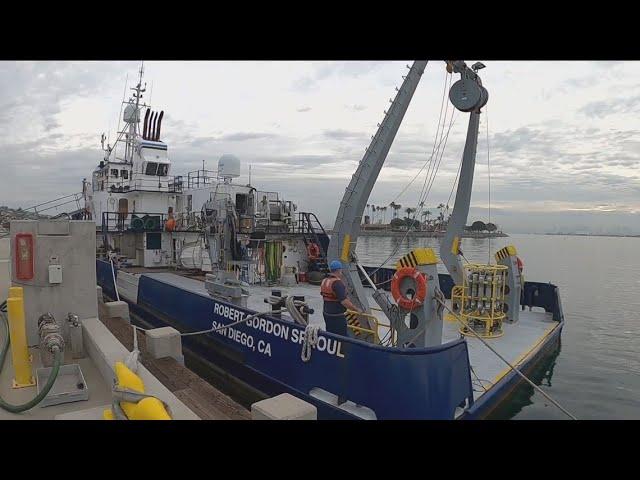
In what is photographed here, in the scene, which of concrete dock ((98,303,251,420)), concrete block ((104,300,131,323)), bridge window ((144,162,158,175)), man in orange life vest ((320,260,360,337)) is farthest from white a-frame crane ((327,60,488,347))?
bridge window ((144,162,158,175))

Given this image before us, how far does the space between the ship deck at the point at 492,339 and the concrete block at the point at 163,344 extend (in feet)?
9.65

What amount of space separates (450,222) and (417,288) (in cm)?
525

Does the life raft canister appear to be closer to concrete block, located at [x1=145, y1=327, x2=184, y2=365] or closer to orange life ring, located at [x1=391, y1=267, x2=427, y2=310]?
orange life ring, located at [x1=391, y1=267, x2=427, y2=310]

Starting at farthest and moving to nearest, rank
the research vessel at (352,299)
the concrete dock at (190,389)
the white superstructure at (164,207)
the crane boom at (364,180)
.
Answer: the white superstructure at (164,207), the crane boom at (364,180), the research vessel at (352,299), the concrete dock at (190,389)

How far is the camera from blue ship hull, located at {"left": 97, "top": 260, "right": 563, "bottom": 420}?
15.4ft

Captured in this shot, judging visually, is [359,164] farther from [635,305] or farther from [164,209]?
[635,305]

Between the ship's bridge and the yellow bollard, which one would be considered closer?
the yellow bollard

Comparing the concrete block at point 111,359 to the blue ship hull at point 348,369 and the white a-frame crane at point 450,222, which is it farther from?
the white a-frame crane at point 450,222

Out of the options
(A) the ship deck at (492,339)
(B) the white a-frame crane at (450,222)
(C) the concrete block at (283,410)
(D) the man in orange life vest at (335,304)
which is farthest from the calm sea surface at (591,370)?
(C) the concrete block at (283,410)

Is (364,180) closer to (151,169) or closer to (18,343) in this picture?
(18,343)

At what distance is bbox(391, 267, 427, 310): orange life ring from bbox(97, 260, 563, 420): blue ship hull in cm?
87

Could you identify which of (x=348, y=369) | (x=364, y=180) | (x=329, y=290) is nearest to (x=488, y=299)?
(x=364, y=180)

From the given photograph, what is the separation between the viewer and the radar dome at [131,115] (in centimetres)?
2184
